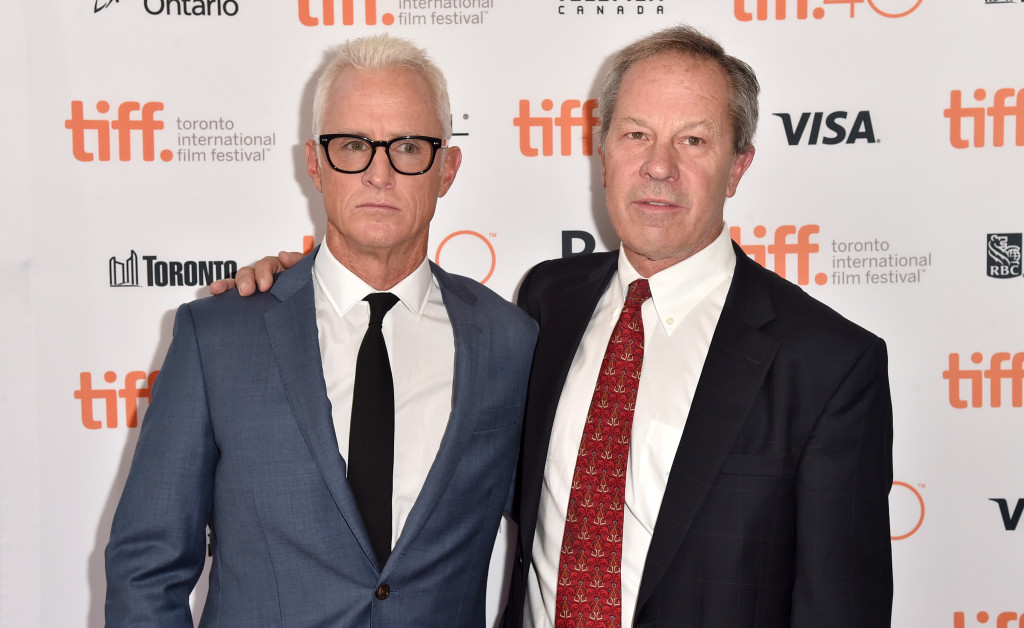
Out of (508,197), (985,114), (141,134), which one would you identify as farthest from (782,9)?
(141,134)

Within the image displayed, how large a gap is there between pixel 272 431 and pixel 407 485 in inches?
12.5

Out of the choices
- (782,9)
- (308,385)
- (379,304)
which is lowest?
(308,385)

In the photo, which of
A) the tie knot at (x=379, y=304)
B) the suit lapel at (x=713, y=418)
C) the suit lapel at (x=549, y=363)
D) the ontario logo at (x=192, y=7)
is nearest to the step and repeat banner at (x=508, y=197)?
the ontario logo at (x=192, y=7)

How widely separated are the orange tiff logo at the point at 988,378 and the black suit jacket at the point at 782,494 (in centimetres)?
103

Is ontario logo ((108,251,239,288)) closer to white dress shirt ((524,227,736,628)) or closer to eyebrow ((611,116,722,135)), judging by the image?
white dress shirt ((524,227,736,628))

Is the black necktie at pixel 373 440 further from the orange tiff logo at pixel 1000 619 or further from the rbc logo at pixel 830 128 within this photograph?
the orange tiff logo at pixel 1000 619

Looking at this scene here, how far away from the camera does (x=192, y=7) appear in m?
2.58

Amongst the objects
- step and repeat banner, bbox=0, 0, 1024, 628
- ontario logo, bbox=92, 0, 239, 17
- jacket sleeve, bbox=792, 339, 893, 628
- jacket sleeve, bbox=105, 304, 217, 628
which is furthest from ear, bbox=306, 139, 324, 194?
jacket sleeve, bbox=792, 339, 893, 628

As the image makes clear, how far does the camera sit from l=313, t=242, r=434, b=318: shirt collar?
1.88 m

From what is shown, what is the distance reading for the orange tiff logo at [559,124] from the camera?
8.57 ft

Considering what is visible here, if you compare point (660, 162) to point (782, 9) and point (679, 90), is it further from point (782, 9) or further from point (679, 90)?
point (782, 9)

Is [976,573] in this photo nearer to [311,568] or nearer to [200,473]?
[311,568]

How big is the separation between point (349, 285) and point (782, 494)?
1074 millimetres

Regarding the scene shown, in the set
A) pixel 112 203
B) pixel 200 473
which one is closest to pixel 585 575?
pixel 200 473
